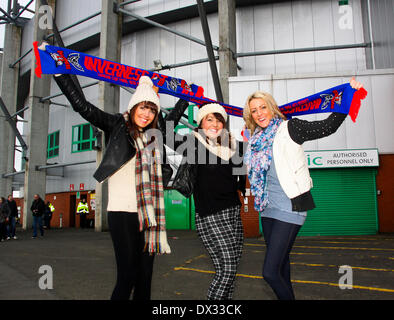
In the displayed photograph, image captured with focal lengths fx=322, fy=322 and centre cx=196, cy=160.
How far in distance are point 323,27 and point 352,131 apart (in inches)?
243

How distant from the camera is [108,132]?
89.4 inches

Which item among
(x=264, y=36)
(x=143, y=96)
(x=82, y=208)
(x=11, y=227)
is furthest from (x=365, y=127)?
(x=82, y=208)

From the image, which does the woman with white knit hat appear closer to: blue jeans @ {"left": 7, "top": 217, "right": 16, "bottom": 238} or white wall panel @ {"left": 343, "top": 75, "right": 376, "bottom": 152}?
white wall panel @ {"left": 343, "top": 75, "right": 376, "bottom": 152}

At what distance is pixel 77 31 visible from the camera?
62.3ft

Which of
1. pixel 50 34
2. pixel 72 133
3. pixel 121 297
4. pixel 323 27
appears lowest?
pixel 121 297

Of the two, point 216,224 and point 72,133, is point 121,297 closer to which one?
point 216,224

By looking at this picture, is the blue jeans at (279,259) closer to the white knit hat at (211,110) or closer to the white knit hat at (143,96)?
the white knit hat at (211,110)

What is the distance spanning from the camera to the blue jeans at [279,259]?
215 cm

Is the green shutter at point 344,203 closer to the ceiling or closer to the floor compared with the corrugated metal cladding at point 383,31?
closer to the floor

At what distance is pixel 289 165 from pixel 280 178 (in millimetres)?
113

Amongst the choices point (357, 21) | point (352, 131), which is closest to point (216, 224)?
point (352, 131)

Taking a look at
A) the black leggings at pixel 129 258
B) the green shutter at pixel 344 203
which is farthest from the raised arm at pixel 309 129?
the green shutter at pixel 344 203

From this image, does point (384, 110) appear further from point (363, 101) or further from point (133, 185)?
point (133, 185)
